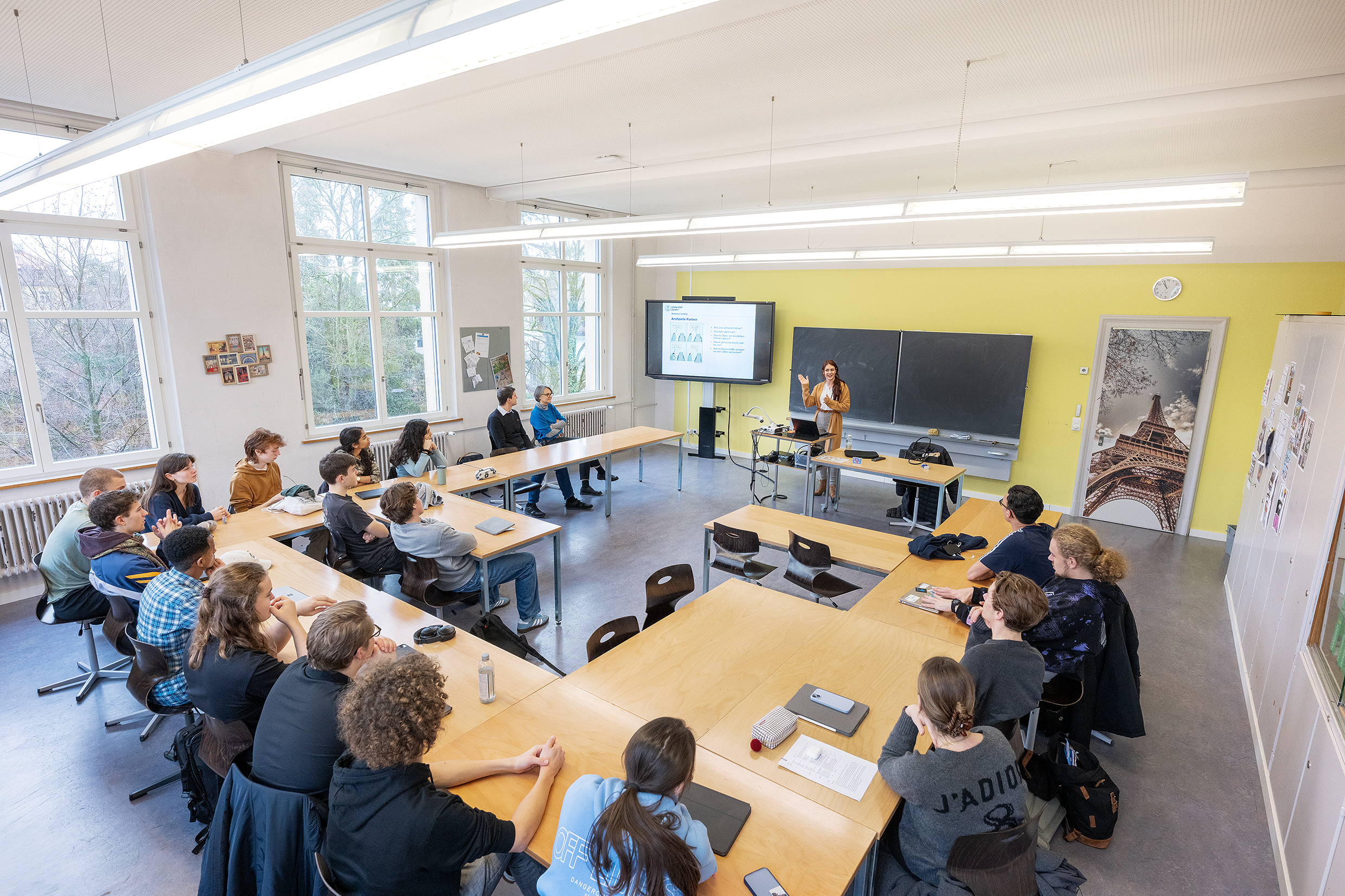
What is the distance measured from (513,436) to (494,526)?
311 cm

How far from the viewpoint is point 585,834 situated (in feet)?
5.50

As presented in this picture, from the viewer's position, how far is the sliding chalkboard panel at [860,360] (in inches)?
341

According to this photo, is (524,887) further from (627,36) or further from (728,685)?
(627,36)

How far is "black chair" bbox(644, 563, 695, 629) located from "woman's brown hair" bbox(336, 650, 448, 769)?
5.91ft

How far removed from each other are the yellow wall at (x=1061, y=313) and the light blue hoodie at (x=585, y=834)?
775 cm

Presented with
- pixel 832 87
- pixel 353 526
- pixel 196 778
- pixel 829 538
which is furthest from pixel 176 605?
pixel 832 87

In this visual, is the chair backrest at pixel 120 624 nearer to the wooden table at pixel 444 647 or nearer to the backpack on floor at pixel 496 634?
the wooden table at pixel 444 647

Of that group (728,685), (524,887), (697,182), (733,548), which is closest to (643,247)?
(697,182)

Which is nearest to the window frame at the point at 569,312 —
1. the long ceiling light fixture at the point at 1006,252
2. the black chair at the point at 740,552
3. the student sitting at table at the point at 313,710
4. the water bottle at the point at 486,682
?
the long ceiling light fixture at the point at 1006,252

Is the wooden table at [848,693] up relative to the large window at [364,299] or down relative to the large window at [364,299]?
→ down

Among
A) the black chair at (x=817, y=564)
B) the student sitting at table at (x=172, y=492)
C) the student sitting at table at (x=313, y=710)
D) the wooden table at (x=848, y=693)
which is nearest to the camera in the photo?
the student sitting at table at (x=313, y=710)

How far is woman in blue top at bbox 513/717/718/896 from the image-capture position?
Answer: 1.57 metres

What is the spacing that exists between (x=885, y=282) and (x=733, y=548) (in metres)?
5.62

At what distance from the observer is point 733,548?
15.0 feet
